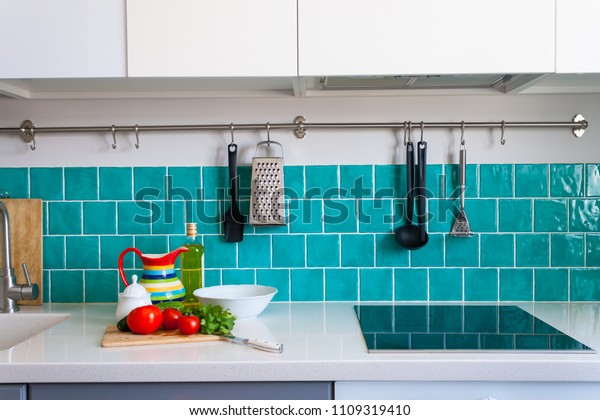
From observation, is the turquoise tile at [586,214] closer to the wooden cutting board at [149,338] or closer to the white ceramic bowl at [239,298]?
the white ceramic bowl at [239,298]

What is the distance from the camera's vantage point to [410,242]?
1.92 m

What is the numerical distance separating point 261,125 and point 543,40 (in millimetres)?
831

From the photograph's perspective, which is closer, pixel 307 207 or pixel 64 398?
pixel 64 398

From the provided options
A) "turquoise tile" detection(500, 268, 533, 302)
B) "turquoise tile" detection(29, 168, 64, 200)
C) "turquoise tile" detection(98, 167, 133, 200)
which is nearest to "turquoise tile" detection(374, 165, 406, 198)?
"turquoise tile" detection(500, 268, 533, 302)

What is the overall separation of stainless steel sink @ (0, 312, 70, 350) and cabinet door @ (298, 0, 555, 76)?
101 cm

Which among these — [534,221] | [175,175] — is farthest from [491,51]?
[175,175]

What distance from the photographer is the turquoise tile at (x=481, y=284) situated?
6.36ft

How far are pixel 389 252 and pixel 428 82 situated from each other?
1.74ft

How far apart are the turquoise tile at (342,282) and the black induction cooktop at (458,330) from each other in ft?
0.25

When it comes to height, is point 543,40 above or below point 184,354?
above

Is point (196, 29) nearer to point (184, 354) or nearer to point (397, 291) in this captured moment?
point (184, 354)

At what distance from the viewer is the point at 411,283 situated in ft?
6.39
